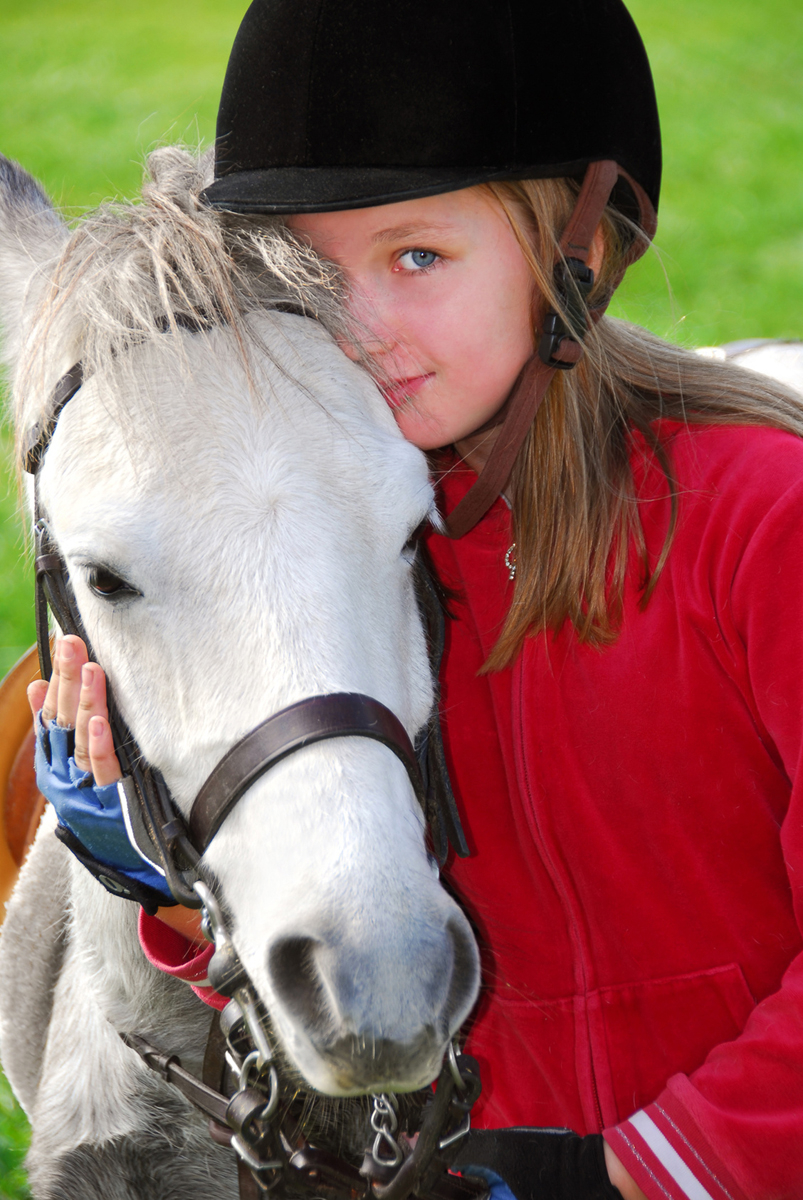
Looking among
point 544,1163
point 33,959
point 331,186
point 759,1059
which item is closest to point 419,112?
point 331,186

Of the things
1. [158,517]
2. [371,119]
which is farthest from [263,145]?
[158,517]

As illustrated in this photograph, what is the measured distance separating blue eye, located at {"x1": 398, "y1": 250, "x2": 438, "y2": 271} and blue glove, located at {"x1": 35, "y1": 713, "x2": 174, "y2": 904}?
2.97 ft

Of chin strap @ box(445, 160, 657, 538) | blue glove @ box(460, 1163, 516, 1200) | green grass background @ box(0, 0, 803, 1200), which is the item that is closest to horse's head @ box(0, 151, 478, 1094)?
chin strap @ box(445, 160, 657, 538)

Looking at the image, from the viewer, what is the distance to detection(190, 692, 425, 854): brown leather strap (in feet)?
3.86

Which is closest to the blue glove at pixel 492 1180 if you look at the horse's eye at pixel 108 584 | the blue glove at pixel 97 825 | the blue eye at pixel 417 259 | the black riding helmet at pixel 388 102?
the blue glove at pixel 97 825

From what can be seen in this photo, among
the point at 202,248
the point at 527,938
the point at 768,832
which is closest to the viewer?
the point at 202,248

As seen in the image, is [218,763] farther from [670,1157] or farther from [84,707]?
[670,1157]

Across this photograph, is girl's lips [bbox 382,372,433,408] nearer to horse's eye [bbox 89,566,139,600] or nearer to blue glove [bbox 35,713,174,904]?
horse's eye [bbox 89,566,139,600]

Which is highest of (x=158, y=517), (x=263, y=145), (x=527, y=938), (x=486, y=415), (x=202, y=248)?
(x=263, y=145)

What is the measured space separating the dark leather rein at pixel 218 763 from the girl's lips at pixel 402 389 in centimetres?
28

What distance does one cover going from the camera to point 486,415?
1.73 metres

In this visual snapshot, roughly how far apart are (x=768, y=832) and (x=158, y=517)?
44.5 inches

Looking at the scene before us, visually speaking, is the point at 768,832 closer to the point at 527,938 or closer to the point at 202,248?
the point at 527,938

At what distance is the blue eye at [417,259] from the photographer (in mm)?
1589
